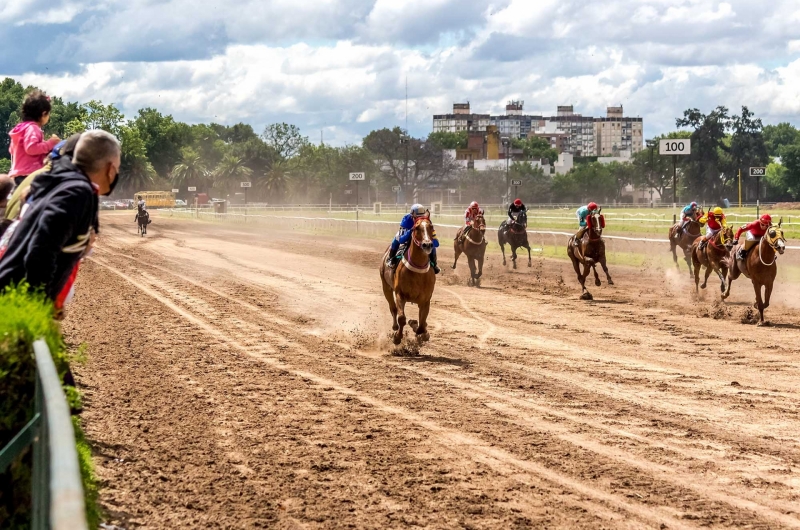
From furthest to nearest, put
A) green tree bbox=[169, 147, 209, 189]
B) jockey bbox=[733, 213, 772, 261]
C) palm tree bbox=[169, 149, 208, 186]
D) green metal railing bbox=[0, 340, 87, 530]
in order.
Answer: green tree bbox=[169, 147, 209, 189] → palm tree bbox=[169, 149, 208, 186] → jockey bbox=[733, 213, 772, 261] → green metal railing bbox=[0, 340, 87, 530]

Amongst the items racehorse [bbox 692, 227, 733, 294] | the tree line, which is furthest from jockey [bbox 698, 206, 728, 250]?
the tree line

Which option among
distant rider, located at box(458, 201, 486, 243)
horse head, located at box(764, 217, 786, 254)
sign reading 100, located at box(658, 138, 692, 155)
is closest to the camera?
horse head, located at box(764, 217, 786, 254)

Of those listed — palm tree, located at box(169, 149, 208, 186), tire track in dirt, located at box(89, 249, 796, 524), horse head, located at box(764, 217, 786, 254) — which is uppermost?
palm tree, located at box(169, 149, 208, 186)

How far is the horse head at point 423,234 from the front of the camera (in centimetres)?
1148

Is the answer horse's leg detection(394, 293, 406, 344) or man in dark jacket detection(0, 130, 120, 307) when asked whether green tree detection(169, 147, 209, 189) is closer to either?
horse's leg detection(394, 293, 406, 344)

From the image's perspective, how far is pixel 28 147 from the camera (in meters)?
6.95

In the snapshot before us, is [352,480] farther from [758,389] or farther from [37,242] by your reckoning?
[758,389]

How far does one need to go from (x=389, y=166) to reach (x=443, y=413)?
333 ft

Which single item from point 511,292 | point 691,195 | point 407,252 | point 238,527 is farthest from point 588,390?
point 691,195

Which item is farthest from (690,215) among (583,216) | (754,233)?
(754,233)

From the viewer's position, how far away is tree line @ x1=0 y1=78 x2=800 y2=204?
8981 cm

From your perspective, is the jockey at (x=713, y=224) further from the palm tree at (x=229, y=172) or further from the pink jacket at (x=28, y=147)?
the palm tree at (x=229, y=172)

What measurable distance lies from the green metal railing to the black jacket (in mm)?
1028

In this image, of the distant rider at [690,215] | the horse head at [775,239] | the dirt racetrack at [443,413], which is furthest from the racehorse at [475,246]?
the horse head at [775,239]
